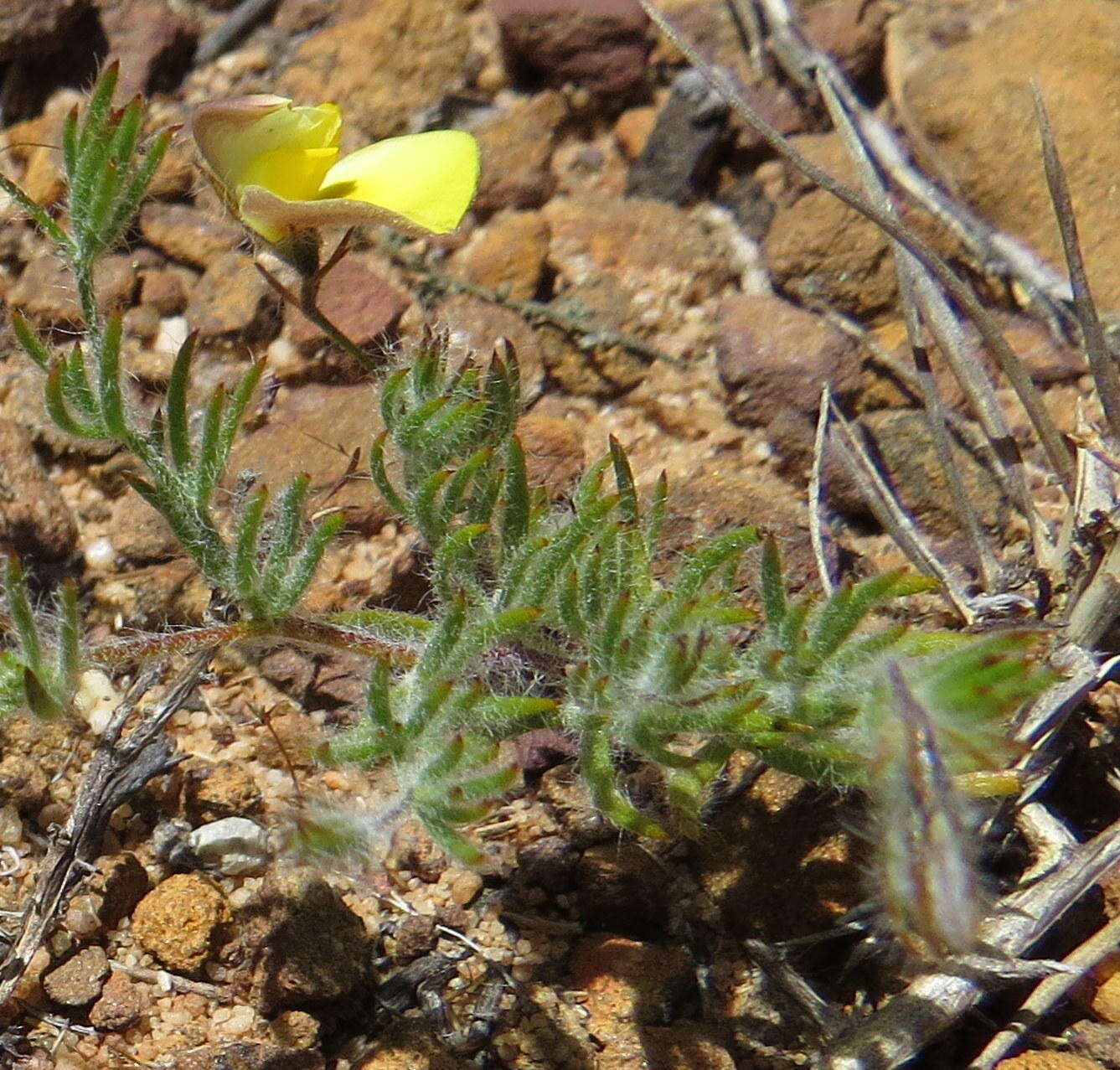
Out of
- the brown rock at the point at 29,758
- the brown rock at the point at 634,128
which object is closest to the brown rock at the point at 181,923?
the brown rock at the point at 29,758


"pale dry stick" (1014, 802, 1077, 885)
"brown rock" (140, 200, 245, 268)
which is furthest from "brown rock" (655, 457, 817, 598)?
"brown rock" (140, 200, 245, 268)

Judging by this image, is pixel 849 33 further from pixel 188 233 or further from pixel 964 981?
pixel 964 981

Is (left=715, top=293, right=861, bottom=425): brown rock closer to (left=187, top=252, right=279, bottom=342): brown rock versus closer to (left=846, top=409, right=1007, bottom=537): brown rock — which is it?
(left=846, top=409, right=1007, bottom=537): brown rock

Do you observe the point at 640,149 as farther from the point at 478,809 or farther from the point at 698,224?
the point at 478,809

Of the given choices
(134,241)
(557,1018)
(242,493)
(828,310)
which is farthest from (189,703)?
(828,310)

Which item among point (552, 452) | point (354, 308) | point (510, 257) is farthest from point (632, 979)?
point (510, 257)
